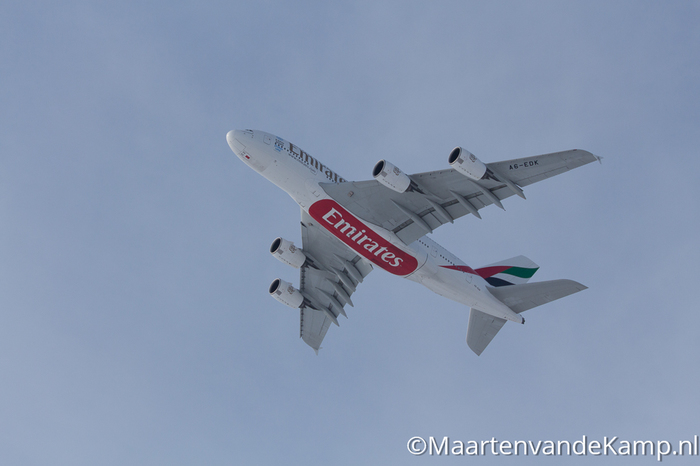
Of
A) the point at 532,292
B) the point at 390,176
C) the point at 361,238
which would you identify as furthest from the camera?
the point at 532,292

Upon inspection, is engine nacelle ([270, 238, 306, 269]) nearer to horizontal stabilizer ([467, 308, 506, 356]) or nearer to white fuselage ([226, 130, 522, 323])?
white fuselage ([226, 130, 522, 323])

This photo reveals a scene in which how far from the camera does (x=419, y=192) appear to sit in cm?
2936

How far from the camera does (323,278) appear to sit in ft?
126

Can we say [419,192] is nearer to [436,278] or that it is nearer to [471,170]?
[471,170]

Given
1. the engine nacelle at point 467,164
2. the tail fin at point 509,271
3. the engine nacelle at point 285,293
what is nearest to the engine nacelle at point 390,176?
the engine nacelle at point 467,164

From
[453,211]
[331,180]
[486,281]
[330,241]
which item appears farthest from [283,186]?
[486,281]

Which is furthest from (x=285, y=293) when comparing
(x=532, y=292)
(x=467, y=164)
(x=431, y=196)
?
(x=467, y=164)

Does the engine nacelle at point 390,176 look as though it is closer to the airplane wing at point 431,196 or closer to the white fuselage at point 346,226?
the airplane wing at point 431,196

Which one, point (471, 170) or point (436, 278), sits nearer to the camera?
point (471, 170)

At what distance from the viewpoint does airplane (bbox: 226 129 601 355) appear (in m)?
27.1

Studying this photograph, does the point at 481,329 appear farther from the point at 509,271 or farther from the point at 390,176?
the point at 390,176

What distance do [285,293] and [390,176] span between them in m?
14.1

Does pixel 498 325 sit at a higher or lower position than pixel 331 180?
lower

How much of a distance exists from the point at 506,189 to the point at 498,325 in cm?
1178
